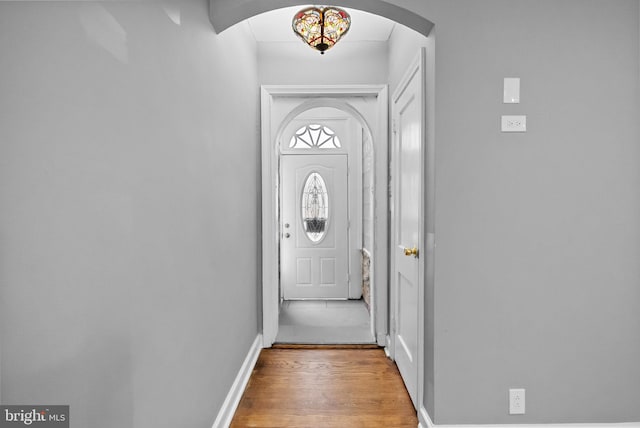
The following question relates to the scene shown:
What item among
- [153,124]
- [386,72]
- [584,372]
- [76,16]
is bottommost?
[584,372]

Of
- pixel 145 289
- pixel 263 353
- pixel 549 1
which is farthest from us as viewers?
pixel 263 353

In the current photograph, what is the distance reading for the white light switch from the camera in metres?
1.91

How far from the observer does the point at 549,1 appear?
1.92m

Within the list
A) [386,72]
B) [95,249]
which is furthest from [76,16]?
[386,72]

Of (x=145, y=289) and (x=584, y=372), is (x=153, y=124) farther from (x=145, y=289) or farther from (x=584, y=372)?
(x=584, y=372)

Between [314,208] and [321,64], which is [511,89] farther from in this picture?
[314,208]

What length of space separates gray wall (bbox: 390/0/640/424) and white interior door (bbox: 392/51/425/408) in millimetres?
241

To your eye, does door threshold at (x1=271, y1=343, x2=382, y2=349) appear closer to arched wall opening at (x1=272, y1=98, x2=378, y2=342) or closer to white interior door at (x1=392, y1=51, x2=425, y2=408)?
white interior door at (x1=392, y1=51, x2=425, y2=408)

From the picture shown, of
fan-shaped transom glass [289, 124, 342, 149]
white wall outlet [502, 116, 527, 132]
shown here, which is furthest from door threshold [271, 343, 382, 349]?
fan-shaped transom glass [289, 124, 342, 149]

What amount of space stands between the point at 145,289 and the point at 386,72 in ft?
9.13

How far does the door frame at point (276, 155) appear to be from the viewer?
130 inches

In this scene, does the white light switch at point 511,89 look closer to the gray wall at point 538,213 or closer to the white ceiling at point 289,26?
the gray wall at point 538,213

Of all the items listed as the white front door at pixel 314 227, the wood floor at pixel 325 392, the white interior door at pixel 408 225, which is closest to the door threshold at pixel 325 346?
the wood floor at pixel 325 392

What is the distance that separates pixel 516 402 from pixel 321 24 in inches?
90.6
